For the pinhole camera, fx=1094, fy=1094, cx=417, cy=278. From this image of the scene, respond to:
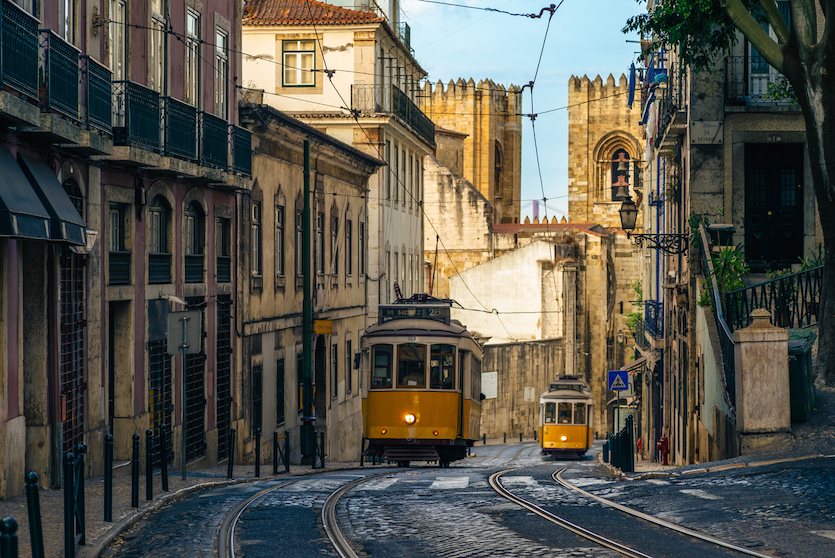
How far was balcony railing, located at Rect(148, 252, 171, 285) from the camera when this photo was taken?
18987 millimetres

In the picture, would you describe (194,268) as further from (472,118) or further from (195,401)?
(472,118)

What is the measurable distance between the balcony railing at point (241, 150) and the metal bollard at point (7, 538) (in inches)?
668

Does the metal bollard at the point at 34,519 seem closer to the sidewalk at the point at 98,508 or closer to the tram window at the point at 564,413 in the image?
the sidewalk at the point at 98,508

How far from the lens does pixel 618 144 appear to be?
286ft

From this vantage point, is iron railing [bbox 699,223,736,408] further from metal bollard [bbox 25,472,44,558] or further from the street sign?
metal bollard [bbox 25,472,44,558]

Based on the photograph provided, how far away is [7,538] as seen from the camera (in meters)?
6.01

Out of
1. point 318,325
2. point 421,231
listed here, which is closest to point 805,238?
point 318,325

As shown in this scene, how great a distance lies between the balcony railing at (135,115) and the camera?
16859 mm

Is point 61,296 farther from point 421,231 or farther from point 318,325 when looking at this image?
point 421,231

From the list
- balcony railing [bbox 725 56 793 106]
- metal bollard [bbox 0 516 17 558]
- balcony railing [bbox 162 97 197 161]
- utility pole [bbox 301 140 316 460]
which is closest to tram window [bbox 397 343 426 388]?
utility pole [bbox 301 140 316 460]

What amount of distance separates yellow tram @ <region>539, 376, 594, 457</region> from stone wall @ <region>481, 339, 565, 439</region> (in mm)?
8557

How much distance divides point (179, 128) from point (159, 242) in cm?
211

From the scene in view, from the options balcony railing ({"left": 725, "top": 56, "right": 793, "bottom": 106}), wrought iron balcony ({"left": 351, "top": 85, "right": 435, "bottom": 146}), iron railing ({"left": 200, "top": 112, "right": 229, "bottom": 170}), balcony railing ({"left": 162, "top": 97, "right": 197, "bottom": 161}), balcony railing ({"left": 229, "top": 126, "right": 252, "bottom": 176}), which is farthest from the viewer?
wrought iron balcony ({"left": 351, "top": 85, "right": 435, "bottom": 146})

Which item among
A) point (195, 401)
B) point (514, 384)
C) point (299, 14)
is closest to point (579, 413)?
point (514, 384)
